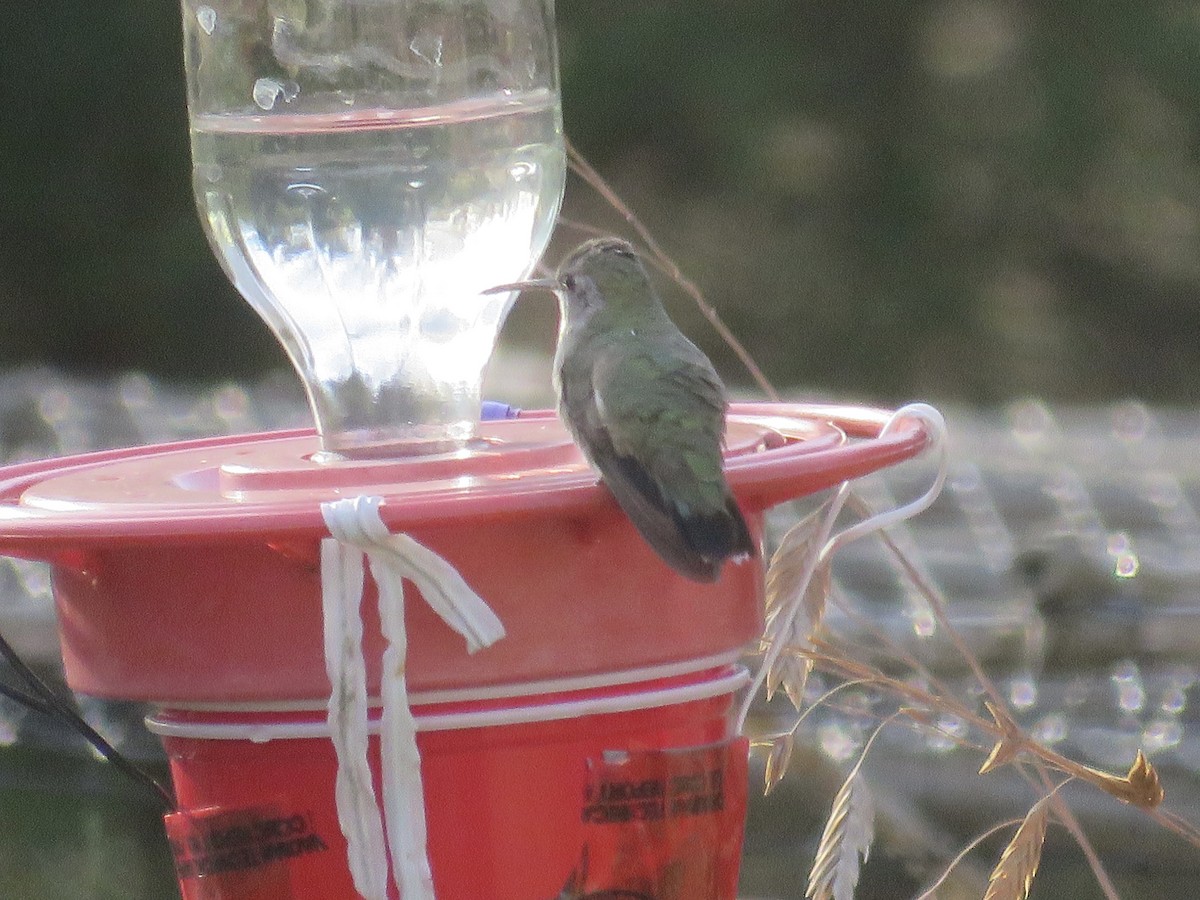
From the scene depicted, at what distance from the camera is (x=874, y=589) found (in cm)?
437

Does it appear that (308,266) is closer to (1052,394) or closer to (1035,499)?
(1035,499)

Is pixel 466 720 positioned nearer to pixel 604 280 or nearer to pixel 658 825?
pixel 658 825

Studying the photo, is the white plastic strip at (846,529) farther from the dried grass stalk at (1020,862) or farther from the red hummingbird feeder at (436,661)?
the dried grass stalk at (1020,862)

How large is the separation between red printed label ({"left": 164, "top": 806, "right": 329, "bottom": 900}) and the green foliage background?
8412 mm

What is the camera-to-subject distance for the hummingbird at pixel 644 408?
147 centimetres

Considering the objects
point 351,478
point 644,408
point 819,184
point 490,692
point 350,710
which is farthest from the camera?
point 819,184

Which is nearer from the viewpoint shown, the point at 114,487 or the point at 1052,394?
the point at 114,487

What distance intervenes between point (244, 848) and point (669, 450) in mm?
530

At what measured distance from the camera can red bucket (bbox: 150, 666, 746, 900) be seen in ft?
4.83

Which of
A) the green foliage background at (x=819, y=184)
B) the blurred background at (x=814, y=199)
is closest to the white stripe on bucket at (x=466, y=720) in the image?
the blurred background at (x=814, y=199)

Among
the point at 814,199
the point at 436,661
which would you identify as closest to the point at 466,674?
the point at 436,661

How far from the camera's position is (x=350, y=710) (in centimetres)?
135

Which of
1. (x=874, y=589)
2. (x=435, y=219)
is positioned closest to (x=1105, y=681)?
(x=874, y=589)

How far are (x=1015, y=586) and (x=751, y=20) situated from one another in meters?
6.83
